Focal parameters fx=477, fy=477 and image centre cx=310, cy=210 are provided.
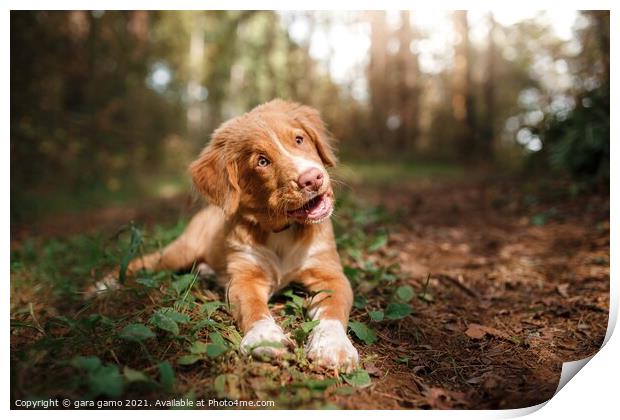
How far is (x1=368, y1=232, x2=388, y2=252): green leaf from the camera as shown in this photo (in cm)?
454

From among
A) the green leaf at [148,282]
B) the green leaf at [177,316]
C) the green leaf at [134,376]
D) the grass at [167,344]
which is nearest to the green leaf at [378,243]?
the grass at [167,344]

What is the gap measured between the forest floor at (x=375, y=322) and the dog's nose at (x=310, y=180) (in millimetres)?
798

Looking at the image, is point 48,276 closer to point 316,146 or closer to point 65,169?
point 316,146

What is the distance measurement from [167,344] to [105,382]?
1.43ft

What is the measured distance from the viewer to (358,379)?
7.95 ft

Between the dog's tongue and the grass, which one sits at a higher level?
the dog's tongue

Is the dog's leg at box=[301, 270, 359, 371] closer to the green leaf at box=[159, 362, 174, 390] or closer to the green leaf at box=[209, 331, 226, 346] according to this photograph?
the green leaf at box=[209, 331, 226, 346]

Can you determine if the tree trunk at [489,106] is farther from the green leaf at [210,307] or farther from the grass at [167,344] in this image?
the green leaf at [210,307]

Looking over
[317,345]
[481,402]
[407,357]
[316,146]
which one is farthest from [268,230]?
[481,402]

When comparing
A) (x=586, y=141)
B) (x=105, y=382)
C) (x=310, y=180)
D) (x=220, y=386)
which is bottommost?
(x=220, y=386)

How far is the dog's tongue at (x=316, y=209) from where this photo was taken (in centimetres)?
299

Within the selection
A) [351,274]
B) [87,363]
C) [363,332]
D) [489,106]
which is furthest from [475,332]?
[489,106]

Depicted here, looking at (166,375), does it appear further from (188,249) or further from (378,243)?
(378,243)

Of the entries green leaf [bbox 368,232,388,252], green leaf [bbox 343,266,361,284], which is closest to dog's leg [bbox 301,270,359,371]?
green leaf [bbox 343,266,361,284]
